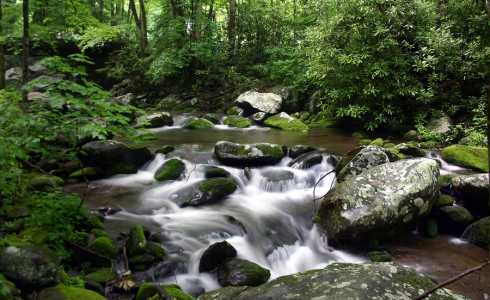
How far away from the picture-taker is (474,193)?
280 inches

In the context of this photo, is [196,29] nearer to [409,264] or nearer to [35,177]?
[35,177]

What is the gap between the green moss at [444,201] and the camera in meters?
7.10

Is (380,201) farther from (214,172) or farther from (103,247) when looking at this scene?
(103,247)

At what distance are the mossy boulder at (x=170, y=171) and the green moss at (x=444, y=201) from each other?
16.9 feet

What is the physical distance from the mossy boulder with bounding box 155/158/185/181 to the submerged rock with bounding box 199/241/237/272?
3243 millimetres

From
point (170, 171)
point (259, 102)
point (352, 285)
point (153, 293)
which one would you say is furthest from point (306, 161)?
point (259, 102)

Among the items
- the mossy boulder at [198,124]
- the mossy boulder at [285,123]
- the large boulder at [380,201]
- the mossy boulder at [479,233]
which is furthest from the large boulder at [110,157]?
the mossy boulder at [285,123]

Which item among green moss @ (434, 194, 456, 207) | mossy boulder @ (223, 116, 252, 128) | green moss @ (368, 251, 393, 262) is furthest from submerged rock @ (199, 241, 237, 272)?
mossy boulder @ (223, 116, 252, 128)

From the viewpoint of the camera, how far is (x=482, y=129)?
10.5 meters

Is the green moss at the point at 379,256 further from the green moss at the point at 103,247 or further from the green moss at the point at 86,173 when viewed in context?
the green moss at the point at 86,173

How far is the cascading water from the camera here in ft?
19.2

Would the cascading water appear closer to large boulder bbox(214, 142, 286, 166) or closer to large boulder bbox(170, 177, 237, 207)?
large boulder bbox(170, 177, 237, 207)

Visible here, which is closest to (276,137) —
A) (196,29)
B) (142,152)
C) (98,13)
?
(142,152)

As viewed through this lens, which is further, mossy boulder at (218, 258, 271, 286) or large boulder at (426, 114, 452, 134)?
large boulder at (426, 114, 452, 134)
